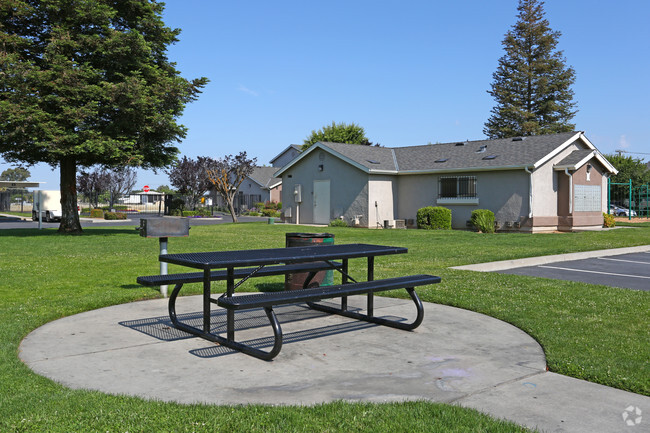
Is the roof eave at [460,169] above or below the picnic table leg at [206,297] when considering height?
above

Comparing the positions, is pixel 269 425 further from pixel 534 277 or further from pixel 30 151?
pixel 30 151

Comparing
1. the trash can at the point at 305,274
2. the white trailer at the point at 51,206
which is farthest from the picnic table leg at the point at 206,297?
the white trailer at the point at 51,206

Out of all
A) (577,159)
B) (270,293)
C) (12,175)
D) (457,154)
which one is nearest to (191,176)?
(457,154)

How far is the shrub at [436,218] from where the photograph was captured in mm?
27141

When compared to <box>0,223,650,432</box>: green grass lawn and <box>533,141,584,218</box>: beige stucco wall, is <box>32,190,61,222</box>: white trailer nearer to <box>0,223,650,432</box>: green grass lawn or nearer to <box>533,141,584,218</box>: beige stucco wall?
<box>0,223,650,432</box>: green grass lawn

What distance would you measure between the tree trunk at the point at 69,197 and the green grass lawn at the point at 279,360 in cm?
689

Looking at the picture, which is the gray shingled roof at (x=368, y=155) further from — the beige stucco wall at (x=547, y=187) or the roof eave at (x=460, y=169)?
the beige stucco wall at (x=547, y=187)

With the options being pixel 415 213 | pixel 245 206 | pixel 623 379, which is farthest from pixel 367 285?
pixel 245 206

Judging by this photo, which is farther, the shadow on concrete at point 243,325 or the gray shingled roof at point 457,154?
the gray shingled roof at point 457,154

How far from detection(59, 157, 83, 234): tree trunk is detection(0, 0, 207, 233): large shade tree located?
40 millimetres

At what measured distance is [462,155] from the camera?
2927 cm

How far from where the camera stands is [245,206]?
2313 inches

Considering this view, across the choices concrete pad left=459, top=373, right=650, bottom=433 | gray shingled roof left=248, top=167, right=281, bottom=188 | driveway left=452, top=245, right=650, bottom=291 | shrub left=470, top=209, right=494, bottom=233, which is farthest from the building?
gray shingled roof left=248, top=167, right=281, bottom=188

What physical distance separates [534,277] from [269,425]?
831 cm
